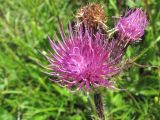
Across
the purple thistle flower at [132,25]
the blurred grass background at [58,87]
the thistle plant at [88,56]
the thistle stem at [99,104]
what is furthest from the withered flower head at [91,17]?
the blurred grass background at [58,87]

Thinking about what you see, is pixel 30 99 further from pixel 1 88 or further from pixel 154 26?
pixel 154 26

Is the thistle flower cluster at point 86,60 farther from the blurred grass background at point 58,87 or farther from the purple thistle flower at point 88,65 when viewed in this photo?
the blurred grass background at point 58,87

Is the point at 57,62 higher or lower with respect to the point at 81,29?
lower

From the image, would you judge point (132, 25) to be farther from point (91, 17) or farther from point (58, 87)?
point (58, 87)

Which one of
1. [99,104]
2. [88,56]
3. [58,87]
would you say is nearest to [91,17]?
[88,56]

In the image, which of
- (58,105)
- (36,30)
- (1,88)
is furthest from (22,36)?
(58,105)

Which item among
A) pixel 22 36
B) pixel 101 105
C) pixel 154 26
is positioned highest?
pixel 22 36
